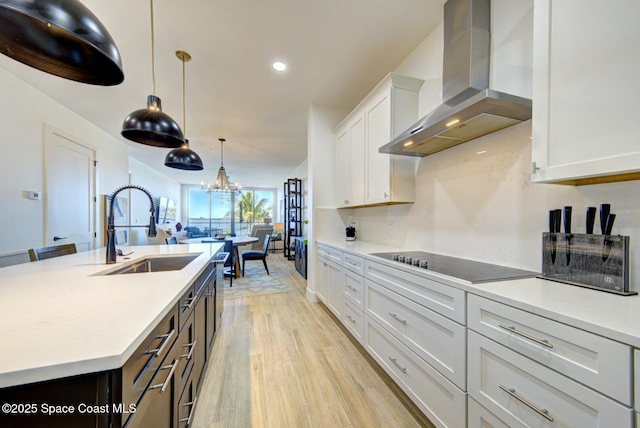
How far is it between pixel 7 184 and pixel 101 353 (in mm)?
3541

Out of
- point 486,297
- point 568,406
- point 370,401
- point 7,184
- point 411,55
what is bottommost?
point 370,401

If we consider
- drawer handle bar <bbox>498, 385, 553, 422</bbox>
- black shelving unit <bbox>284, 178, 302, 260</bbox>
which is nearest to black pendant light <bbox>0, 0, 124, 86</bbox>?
drawer handle bar <bbox>498, 385, 553, 422</bbox>

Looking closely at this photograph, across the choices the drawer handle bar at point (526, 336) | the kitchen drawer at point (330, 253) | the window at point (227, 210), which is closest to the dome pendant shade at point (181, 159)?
the kitchen drawer at point (330, 253)

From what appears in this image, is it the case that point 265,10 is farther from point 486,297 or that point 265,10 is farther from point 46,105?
point 46,105

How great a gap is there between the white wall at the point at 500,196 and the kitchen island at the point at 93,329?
1907 millimetres

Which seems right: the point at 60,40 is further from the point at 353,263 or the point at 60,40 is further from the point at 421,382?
the point at 421,382

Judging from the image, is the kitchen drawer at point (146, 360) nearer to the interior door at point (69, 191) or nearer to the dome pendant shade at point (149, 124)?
the dome pendant shade at point (149, 124)

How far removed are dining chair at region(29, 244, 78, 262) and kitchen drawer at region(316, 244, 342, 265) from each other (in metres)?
2.66

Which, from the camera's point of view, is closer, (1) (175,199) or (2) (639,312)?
(2) (639,312)

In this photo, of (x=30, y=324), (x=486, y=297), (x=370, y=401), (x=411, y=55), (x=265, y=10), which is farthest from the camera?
(x=411, y=55)

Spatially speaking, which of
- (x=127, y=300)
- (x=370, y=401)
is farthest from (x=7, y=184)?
(x=370, y=401)

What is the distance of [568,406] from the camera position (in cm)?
82

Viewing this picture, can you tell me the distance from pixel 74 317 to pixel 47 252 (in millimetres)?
2060

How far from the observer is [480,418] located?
1117 millimetres
